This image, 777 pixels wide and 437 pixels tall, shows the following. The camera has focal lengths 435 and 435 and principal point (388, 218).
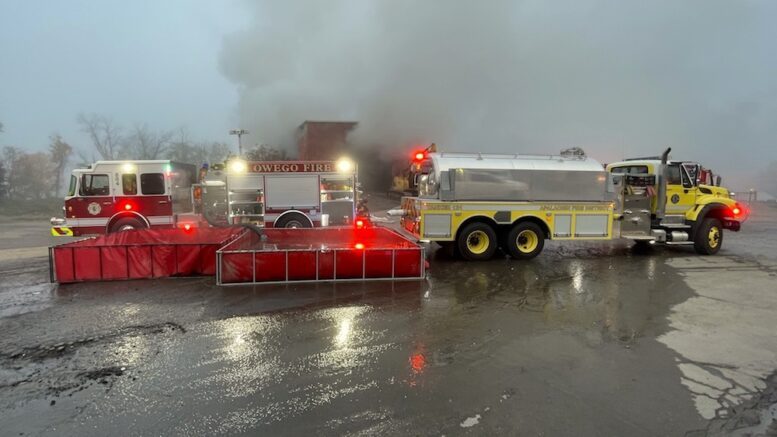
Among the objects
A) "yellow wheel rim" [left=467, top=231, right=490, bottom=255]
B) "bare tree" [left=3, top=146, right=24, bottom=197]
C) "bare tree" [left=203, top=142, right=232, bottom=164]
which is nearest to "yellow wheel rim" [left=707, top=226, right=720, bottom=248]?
"yellow wheel rim" [left=467, top=231, right=490, bottom=255]

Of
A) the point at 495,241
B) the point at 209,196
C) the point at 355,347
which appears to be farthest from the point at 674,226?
the point at 209,196

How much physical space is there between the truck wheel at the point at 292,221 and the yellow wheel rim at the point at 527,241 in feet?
19.4

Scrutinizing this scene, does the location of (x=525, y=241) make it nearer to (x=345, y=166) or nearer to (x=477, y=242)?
(x=477, y=242)

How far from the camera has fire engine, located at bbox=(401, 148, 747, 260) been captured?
9453mm

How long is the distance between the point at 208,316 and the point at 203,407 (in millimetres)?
2477

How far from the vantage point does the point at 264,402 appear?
3.52 metres

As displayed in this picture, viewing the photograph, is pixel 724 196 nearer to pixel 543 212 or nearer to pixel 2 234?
pixel 543 212

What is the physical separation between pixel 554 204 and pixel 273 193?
24.6 feet

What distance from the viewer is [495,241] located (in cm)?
965

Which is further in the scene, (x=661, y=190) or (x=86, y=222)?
(x=86, y=222)

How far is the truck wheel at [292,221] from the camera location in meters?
12.4

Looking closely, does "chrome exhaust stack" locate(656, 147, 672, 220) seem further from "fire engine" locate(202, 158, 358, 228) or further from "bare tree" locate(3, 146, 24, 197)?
"bare tree" locate(3, 146, 24, 197)

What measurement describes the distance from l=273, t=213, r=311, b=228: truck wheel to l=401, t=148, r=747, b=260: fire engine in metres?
3.28

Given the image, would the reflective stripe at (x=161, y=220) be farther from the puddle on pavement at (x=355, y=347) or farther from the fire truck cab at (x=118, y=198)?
the puddle on pavement at (x=355, y=347)
